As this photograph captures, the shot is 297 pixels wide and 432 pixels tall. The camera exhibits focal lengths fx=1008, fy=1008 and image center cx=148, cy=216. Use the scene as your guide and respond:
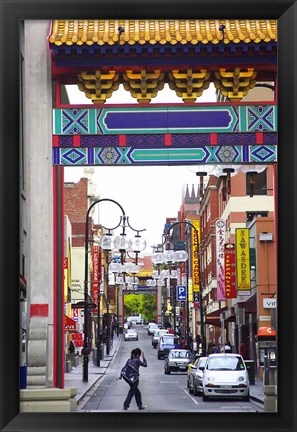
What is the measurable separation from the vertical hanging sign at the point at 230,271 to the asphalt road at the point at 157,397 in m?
4.17

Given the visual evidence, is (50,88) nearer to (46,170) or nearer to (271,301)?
(46,170)

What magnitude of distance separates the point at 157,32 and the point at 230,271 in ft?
80.4

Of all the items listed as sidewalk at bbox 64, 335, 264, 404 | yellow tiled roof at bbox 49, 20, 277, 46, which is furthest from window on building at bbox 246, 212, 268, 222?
yellow tiled roof at bbox 49, 20, 277, 46

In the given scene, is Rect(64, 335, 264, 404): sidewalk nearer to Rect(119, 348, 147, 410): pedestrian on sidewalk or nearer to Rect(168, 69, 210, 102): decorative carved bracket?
Rect(119, 348, 147, 410): pedestrian on sidewalk

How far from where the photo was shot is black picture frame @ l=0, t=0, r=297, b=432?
13820mm

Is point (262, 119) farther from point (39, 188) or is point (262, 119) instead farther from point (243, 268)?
point (243, 268)

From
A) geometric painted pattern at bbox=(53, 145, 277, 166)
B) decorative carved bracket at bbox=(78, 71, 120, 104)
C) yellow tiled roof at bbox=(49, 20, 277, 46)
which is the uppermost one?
yellow tiled roof at bbox=(49, 20, 277, 46)

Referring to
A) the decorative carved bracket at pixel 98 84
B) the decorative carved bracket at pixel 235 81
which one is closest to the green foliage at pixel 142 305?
the decorative carved bracket at pixel 235 81

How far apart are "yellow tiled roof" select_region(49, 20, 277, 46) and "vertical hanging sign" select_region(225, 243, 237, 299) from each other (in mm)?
23574

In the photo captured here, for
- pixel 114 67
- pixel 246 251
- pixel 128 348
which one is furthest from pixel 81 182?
pixel 114 67
